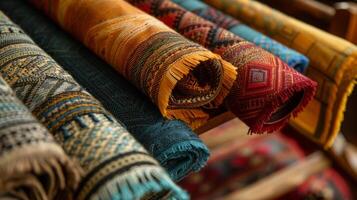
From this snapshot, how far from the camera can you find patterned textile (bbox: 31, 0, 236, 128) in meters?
0.40

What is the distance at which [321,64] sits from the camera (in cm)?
54

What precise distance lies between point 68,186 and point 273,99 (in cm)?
24

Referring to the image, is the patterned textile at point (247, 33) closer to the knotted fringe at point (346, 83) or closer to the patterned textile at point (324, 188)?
the knotted fringe at point (346, 83)

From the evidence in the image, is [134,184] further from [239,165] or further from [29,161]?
[239,165]

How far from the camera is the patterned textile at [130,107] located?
1.34 feet

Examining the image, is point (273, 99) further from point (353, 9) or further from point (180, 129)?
point (353, 9)

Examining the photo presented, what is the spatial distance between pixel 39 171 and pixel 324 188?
33.0 inches

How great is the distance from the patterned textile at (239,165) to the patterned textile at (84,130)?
0.64 m

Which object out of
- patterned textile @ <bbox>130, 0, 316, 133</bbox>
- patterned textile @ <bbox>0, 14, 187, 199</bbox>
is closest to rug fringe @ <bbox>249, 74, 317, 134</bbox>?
patterned textile @ <bbox>130, 0, 316, 133</bbox>

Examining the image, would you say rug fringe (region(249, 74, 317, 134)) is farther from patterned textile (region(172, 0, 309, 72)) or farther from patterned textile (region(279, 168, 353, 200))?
patterned textile (region(279, 168, 353, 200))

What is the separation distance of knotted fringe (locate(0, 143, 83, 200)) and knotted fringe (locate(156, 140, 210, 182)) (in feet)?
0.38

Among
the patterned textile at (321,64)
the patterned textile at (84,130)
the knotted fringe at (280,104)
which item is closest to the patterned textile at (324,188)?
the patterned textile at (321,64)

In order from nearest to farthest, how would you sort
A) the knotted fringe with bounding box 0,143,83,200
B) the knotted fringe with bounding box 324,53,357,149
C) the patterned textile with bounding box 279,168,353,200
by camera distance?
the knotted fringe with bounding box 0,143,83,200
the knotted fringe with bounding box 324,53,357,149
the patterned textile with bounding box 279,168,353,200

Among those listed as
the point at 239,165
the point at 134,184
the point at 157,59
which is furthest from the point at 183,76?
the point at 239,165
